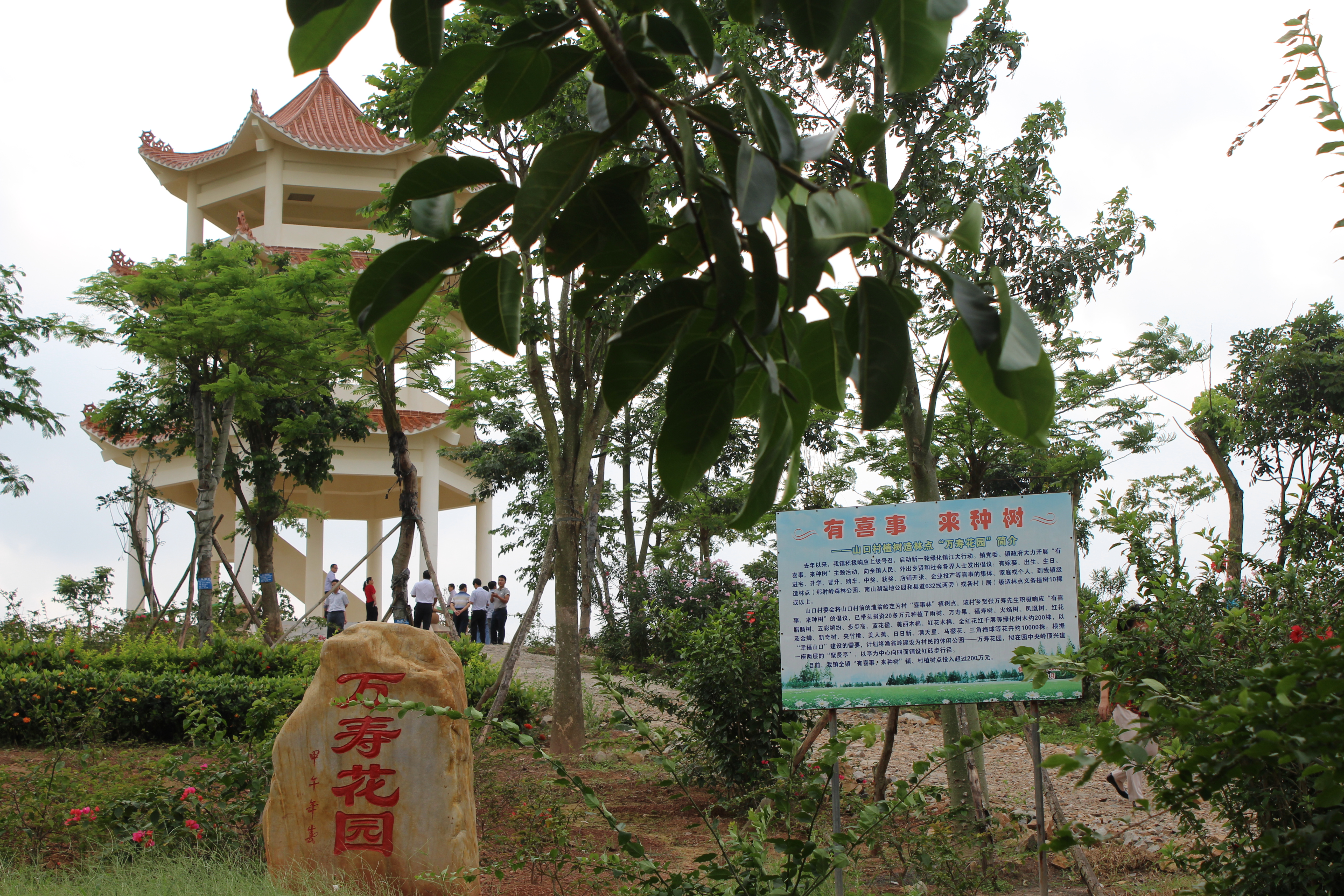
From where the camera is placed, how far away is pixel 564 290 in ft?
22.4

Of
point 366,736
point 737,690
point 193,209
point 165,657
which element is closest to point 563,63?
point 366,736

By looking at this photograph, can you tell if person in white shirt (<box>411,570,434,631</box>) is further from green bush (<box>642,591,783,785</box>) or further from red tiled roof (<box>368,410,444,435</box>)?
green bush (<box>642,591,783,785</box>)

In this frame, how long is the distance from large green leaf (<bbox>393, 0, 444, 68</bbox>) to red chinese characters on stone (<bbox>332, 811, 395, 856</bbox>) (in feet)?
12.6

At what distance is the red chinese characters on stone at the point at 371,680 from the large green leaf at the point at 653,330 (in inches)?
147

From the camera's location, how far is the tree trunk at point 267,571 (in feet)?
42.3

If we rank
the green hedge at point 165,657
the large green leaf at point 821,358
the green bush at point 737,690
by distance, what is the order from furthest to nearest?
the green hedge at point 165,657, the green bush at point 737,690, the large green leaf at point 821,358

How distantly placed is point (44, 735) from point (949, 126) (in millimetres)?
7128

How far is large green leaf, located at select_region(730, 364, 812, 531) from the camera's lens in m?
0.66

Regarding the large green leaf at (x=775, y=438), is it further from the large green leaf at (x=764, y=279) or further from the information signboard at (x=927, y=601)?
the information signboard at (x=927, y=601)

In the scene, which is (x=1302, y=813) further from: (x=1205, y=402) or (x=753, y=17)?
(x=1205, y=402)

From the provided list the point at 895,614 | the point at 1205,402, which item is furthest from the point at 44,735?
the point at 1205,402

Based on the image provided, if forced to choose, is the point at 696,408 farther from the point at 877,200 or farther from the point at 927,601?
the point at 927,601

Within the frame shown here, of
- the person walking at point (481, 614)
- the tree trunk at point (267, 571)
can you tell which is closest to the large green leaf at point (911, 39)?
the tree trunk at point (267, 571)

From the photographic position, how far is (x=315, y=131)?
15.3 m
